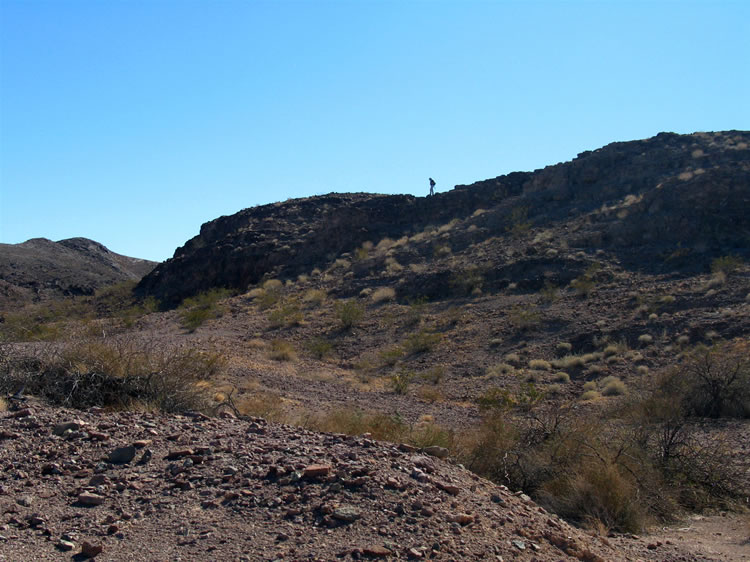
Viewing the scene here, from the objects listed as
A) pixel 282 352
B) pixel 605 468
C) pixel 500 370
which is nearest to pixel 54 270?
pixel 282 352

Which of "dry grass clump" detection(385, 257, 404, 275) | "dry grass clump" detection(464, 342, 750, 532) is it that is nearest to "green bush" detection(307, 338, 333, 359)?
"dry grass clump" detection(385, 257, 404, 275)

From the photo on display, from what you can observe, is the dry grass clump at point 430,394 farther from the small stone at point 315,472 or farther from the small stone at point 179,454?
the small stone at point 315,472

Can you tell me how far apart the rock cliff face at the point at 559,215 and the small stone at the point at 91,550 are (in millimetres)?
27143

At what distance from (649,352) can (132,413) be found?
16.3m

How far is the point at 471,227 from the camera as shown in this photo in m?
39.0

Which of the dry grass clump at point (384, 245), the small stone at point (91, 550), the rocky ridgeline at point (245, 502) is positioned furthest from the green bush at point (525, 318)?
the small stone at point (91, 550)

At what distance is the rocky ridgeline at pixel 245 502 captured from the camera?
464 cm

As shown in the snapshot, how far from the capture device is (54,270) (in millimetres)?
63812

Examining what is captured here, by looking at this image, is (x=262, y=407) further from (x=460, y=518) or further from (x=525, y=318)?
(x=525, y=318)

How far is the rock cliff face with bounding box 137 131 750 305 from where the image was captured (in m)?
30.2

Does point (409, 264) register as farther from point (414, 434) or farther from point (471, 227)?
point (414, 434)

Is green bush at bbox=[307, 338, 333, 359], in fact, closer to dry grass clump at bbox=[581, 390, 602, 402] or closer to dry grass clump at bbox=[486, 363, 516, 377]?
dry grass clump at bbox=[486, 363, 516, 377]

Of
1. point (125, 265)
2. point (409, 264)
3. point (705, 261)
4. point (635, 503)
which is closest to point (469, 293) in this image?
point (409, 264)

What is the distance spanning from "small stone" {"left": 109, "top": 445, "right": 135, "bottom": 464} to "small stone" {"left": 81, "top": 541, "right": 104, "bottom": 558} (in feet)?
5.24
